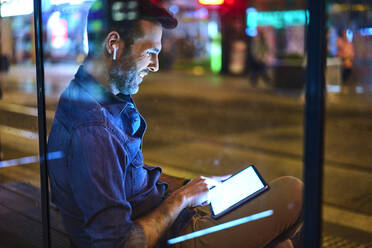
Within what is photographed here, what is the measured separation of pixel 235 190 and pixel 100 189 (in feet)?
2.32

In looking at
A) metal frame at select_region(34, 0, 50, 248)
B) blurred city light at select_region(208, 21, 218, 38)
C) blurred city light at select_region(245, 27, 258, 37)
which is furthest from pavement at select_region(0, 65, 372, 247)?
blurred city light at select_region(208, 21, 218, 38)

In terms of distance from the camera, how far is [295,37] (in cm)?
1698

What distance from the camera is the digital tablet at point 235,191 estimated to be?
2.07 metres

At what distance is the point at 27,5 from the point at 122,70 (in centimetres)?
93

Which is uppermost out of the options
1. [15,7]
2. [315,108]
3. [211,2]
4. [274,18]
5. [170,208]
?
[211,2]

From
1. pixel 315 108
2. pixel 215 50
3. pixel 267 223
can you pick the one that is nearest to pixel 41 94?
pixel 267 223

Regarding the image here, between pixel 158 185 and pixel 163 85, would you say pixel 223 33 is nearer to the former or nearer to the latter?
pixel 163 85

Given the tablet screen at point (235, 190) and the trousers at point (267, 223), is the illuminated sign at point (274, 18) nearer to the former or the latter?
the tablet screen at point (235, 190)

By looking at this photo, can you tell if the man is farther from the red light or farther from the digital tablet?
the red light

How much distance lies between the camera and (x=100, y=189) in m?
1.67

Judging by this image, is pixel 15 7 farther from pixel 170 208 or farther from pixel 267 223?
pixel 267 223

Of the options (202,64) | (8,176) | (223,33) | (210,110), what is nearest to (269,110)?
(210,110)

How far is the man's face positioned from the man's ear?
3 cm

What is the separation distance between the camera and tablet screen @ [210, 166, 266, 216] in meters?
2.10
